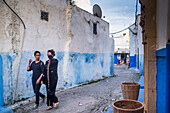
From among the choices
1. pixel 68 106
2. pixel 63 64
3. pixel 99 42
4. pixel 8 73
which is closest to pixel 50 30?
pixel 63 64

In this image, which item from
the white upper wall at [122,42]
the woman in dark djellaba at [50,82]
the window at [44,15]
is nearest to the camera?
the woman in dark djellaba at [50,82]

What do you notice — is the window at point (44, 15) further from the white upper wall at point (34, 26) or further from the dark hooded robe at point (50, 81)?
the dark hooded robe at point (50, 81)

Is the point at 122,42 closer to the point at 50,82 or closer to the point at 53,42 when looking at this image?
the point at 53,42

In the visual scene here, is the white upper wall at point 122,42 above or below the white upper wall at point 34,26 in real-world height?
above

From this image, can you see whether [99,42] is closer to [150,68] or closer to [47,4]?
[47,4]

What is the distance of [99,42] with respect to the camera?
12.5 metres

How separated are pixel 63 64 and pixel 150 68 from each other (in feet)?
16.8

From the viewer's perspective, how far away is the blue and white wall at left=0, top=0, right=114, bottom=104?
5688mm

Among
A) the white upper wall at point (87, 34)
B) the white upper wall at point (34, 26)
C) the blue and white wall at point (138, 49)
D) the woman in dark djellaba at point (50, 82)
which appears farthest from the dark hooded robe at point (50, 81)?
the blue and white wall at point (138, 49)

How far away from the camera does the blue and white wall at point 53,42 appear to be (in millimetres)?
5688

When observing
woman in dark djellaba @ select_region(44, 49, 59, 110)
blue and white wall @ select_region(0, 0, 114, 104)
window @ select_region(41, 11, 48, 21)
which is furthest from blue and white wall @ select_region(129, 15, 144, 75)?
woman in dark djellaba @ select_region(44, 49, 59, 110)

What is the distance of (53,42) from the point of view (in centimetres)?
780

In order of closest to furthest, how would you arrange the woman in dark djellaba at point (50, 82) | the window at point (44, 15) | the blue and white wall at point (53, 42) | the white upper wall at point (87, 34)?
1. the woman in dark djellaba at point (50, 82)
2. the blue and white wall at point (53, 42)
3. the window at point (44, 15)
4. the white upper wall at point (87, 34)

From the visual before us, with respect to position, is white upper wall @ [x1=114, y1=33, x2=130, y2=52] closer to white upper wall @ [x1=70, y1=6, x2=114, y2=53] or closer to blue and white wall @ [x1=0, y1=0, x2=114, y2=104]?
white upper wall @ [x1=70, y1=6, x2=114, y2=53]
